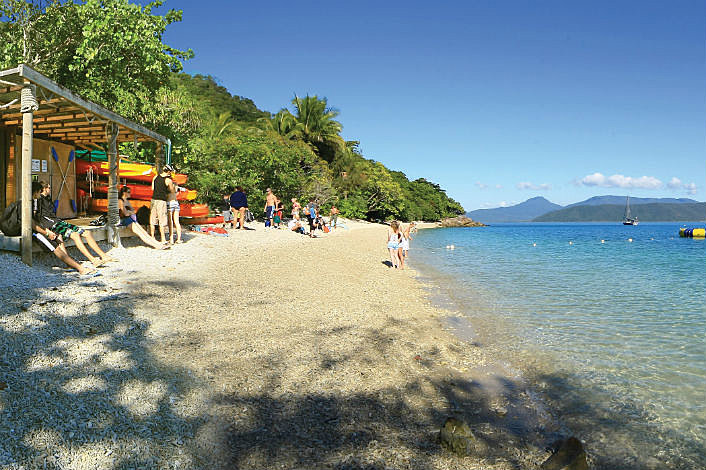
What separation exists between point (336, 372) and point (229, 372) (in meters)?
1.07

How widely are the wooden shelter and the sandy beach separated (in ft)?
7.01

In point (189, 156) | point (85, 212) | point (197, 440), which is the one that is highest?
point (189, 156)

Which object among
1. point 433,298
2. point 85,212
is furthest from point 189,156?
point 433,298

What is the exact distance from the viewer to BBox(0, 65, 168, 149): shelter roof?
729cm

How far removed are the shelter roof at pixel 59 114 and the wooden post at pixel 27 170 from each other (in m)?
0.29

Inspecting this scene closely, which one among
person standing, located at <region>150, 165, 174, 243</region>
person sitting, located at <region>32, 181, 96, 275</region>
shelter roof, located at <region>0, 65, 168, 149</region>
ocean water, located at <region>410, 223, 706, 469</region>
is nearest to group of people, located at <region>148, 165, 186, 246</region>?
person standing, located at <region>150, 165, 174, 243</region>

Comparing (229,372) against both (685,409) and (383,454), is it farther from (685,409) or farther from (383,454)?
(685,409)

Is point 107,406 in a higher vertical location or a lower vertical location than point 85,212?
lower

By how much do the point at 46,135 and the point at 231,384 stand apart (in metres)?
11.0

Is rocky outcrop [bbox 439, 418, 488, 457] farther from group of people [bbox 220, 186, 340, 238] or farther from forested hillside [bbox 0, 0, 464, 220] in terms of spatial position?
group of people [bbox 220, 186, 340, 238]

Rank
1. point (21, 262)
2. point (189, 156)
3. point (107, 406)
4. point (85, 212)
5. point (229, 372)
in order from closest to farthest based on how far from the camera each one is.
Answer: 1. point (107, 406)
2. point (229, 372)
3. point (21, 262)
4. point (85, 212)
5. point (189, 156)

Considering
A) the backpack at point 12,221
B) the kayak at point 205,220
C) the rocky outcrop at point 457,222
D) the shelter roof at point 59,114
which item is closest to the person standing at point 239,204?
the kayak at point 205,220

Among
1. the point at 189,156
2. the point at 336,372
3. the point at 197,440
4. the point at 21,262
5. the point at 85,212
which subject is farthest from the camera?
the point at 189,156

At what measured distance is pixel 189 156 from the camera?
1594 centimetres
